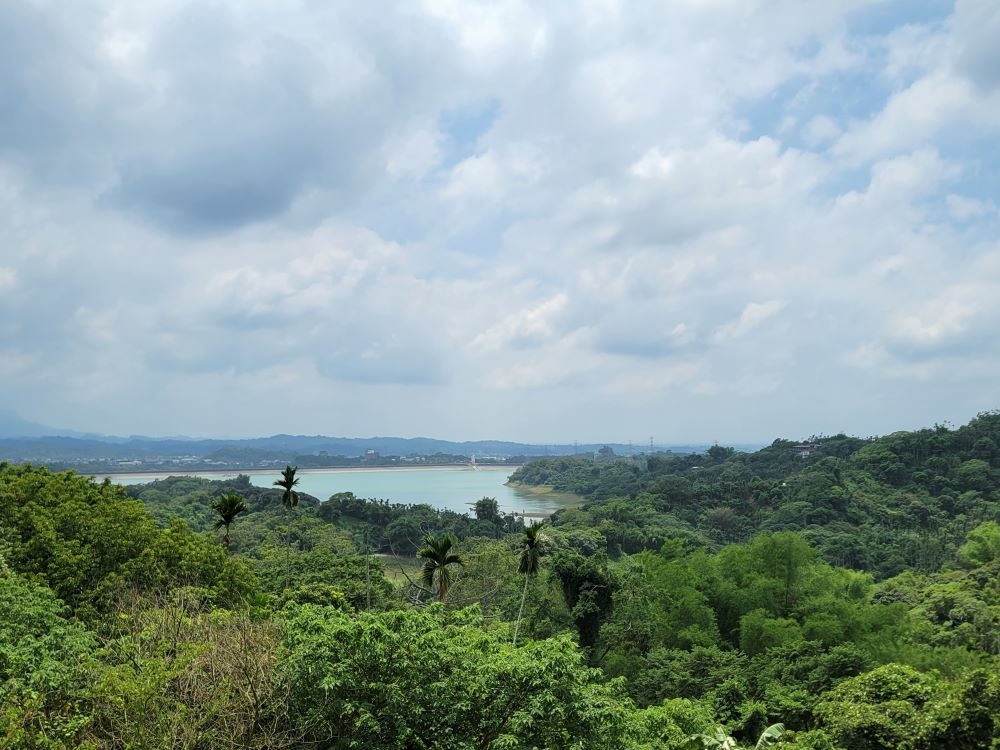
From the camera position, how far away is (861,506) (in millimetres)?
84000

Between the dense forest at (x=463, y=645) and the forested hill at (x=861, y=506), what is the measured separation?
14.1 meters

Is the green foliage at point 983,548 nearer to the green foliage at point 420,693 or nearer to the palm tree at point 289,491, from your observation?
the palm tree at point 289,491

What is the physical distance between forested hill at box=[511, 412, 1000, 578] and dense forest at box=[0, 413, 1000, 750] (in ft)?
46.1

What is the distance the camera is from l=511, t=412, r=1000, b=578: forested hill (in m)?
67.4

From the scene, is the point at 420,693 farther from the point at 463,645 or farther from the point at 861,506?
the point at 861,506

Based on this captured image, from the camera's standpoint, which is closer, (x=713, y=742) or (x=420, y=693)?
(x=420, y=693)

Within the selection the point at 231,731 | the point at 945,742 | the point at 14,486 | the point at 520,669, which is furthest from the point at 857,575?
the point at 14,486

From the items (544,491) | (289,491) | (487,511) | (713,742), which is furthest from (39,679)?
(544,491)

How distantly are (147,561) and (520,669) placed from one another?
13400mm

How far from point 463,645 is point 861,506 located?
85.1 meters

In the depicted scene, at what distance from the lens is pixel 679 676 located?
22344mm

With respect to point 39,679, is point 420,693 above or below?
below

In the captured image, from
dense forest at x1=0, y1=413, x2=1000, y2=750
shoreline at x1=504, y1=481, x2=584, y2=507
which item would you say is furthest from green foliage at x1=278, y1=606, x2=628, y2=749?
shoreline at x1=504, y1=481, x2=584, y2=507

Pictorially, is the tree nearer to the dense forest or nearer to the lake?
the lake
